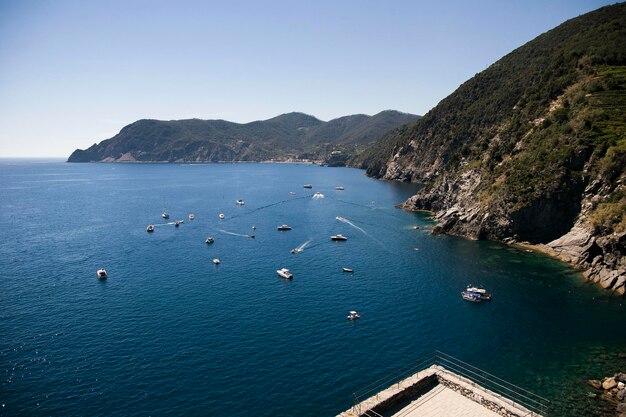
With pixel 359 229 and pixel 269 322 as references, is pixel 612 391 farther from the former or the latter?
pixel 359 229

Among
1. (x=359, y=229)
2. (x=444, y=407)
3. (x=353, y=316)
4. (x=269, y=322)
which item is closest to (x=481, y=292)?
(x=353, y=316)

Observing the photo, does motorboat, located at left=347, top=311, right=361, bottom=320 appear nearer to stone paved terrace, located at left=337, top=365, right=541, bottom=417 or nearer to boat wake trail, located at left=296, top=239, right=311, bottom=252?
stone paved terrace, located at left=337, top=365, right=541, bottom=417

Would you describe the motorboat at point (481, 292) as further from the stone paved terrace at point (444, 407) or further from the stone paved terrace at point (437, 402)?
the stone paved terrace at point (444, 407)

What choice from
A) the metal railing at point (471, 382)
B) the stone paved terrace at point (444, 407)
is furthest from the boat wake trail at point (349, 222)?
the stone paved terrace at point (444, 407)

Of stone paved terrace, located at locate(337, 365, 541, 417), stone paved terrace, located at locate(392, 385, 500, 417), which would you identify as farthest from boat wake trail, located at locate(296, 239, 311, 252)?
stone paved terrace, located at locate(392, 385, 500, 417)

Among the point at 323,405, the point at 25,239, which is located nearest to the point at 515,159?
the point at 323,405

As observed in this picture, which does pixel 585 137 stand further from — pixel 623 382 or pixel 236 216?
pixel 236 216
